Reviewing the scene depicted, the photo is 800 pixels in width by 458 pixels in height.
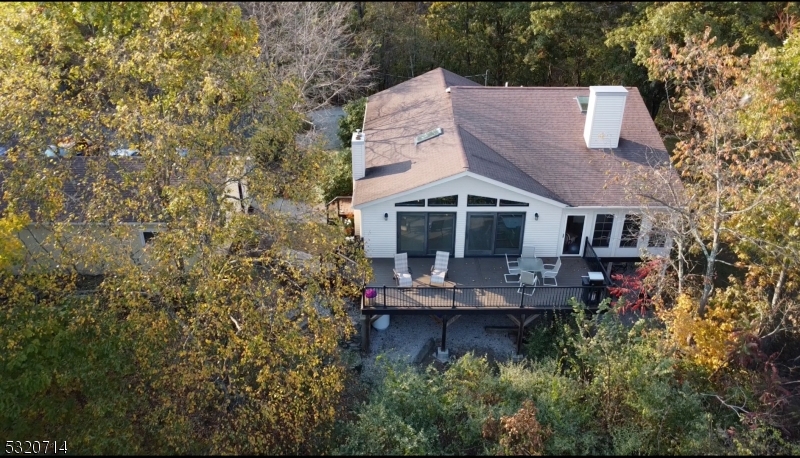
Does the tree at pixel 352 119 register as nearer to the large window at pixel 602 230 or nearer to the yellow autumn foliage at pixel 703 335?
the large window at pixel 602 230

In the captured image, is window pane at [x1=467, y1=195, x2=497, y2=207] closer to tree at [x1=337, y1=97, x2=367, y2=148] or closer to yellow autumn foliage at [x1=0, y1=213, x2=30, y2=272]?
tree at [x1=337, y1=97, x2=367, y2=148]

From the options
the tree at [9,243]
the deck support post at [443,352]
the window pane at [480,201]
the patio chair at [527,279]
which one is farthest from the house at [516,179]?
the tree at [9,243]

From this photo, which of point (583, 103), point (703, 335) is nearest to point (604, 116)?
point (583, 103)

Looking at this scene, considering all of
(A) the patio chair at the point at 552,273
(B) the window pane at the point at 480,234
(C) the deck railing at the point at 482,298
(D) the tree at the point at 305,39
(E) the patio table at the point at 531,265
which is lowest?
(C) the deck railing at the point at 482,298

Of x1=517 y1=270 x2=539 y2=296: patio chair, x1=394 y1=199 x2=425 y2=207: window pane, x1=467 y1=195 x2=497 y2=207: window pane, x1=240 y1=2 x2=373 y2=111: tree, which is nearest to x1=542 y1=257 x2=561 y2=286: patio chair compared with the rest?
x1=517 y1=270 x2=539 y2=296: patio chair

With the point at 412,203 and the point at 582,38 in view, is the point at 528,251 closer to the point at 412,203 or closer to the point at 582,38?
the point at 412,203

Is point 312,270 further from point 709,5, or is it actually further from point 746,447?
point 709,5

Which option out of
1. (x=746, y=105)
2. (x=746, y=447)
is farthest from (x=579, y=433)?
(x=746, y=105)
